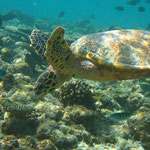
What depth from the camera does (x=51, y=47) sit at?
2.80 m

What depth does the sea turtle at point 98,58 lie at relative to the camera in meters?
2.97

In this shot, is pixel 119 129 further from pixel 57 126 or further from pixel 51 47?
pixel 51 47

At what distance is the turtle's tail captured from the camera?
2.67 metres

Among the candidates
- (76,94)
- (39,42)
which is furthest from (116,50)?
(39,42)

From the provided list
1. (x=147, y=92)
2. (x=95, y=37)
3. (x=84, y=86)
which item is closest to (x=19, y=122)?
(x=84, y=86)

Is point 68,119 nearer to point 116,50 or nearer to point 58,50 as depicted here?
point 58,50

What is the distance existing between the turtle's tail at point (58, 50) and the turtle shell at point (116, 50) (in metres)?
0.31

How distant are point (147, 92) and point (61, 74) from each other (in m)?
4.49

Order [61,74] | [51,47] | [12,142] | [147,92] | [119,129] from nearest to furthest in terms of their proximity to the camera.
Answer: [12,142], [51,47], [61,74], [119,129], [147,92]

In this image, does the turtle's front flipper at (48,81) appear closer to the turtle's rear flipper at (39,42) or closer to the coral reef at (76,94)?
the coral reef at (76,94)

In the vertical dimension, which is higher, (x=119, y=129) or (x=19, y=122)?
(x=19, y=122)

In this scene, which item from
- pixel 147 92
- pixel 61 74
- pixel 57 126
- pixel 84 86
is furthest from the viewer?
pixel 147 92

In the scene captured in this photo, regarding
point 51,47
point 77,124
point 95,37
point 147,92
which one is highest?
point 95,37

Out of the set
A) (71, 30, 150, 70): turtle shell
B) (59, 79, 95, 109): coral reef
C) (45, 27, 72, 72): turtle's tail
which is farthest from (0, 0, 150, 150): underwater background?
(45, 27, 72, 72): turtle's tail
